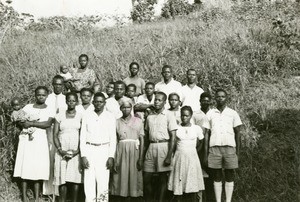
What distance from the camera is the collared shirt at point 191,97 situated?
19.5 feet

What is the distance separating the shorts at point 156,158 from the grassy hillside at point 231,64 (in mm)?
1367

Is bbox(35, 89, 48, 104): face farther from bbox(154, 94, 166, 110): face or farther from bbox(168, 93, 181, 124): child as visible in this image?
bbox(168, 93, 181, 124): child

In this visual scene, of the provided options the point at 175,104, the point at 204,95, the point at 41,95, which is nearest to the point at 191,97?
the point at 204,95

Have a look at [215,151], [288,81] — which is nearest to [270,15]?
[288,81]

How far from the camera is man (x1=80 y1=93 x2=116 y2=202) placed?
5.12 meters

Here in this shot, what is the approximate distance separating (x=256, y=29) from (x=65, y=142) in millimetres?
5642

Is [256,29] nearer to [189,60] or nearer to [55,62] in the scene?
[189,60]

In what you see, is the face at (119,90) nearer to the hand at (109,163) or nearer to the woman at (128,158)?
the woman at (128,158)

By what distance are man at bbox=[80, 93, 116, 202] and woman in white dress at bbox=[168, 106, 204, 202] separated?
848mm

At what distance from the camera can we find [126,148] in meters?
5.39

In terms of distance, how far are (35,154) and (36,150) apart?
0.19 feet

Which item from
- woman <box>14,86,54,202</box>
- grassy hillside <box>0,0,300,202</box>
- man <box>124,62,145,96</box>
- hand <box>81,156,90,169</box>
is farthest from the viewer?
man <box>124,62,145,96</box>

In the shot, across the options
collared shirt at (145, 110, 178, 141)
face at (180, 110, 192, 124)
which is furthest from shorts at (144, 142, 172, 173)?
face at (180, 110, 192, 124)

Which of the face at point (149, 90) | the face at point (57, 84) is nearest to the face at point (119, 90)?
the face at point (149, 90)
